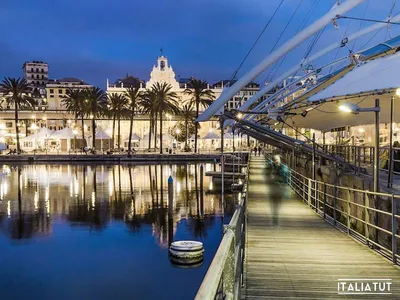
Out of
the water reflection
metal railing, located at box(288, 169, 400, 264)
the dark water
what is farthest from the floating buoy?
metal railing, located at box(288, 169, 400, 264)

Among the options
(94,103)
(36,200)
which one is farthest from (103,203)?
(94,103)

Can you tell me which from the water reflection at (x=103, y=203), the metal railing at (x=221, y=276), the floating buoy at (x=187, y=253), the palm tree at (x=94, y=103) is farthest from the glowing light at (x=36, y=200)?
the palm tree at (x=94, y=103)

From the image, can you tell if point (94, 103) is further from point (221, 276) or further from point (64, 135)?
point (221, 276)

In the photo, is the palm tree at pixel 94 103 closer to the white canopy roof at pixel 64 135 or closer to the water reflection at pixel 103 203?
the white canopy roof at pixel 64 135

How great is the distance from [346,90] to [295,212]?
18.6 ft

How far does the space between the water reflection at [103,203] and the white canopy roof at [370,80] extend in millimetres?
12355

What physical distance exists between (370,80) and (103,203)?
86.4ft

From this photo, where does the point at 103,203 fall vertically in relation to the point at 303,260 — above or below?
below

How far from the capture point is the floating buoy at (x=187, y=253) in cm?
1848

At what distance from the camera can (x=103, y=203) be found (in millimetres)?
35281

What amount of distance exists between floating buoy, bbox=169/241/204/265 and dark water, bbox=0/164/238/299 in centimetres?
36

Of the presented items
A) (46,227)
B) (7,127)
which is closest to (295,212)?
(46,227)

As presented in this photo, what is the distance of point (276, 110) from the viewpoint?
80.0 feet

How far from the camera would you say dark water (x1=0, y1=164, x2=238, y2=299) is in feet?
55.4
